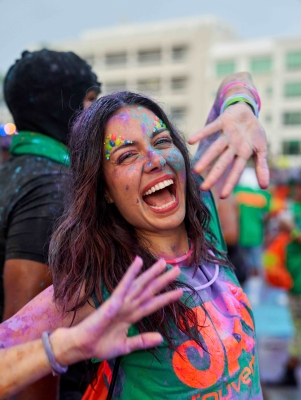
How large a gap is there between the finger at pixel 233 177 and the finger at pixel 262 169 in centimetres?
9

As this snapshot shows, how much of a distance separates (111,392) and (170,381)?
0.20 metres

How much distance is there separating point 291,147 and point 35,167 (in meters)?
48.9

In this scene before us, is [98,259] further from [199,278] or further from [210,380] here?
[210,380]

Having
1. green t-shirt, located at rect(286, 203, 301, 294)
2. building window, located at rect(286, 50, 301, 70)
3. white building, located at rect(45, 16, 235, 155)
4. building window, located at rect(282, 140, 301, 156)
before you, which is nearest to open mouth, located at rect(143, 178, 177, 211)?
green t-shirt, located at rect(286, 203, 301, 294)

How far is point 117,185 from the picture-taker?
1.49 m

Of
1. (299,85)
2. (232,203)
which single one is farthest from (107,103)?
(299,85)

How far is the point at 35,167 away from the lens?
1749 mm

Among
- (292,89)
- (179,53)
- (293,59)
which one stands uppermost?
(179,53)

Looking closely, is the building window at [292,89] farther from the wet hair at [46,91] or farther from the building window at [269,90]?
the wet hair at [46,91]

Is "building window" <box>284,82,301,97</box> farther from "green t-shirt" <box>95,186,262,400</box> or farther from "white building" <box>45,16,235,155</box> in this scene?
"green t-shirt" <box>95,186,262,400</box>

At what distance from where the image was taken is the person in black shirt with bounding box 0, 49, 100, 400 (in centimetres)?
158

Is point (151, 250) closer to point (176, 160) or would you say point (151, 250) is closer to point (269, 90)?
point (176, 160)

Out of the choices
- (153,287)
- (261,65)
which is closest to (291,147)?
(261,65)

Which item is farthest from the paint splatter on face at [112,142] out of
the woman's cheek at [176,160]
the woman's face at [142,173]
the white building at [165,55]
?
the white building at [165,55]
